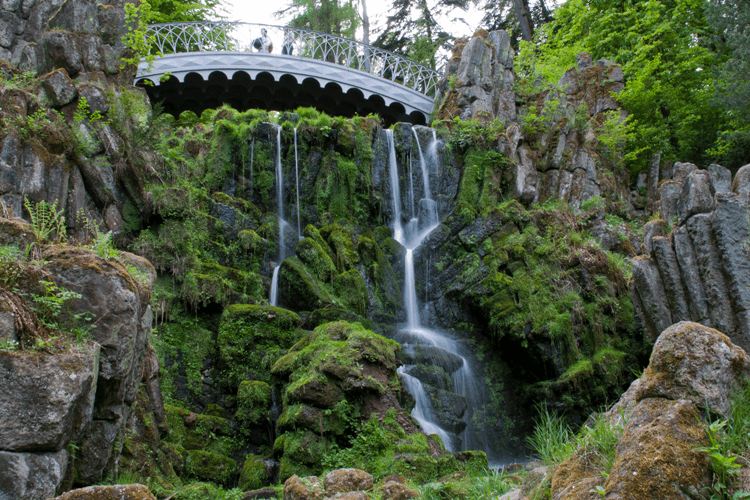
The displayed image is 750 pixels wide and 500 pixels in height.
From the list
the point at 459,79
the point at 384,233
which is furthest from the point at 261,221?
the point at 459,79

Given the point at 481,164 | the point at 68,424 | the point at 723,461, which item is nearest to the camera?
the point at 723,461

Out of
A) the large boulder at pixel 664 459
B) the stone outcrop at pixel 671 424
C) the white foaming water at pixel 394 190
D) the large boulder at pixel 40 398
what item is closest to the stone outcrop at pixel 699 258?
the stone outcrop at pixel 671 424

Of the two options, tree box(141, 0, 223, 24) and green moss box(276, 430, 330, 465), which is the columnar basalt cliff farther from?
tree box(141, 0, 223, 24)

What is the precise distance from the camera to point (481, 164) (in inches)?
609

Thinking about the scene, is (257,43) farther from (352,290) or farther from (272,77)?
(352,290)

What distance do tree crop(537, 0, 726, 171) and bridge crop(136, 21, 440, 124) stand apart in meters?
6.38

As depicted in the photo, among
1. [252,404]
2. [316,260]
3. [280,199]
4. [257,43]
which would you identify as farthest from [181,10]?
[252,404]

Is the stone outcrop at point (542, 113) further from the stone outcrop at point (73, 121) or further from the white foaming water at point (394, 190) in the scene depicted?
the stone outcrop at point (73, 121)

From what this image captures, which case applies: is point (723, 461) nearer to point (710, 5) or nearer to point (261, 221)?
point (261, 221)

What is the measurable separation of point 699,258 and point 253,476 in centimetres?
693

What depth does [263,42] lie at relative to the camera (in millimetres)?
22938

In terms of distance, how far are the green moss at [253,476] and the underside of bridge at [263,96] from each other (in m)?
17.6

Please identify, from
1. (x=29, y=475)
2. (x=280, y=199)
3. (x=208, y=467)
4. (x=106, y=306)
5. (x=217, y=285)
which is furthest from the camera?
(x=280, y=199)

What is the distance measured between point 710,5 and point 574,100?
16.1ft
